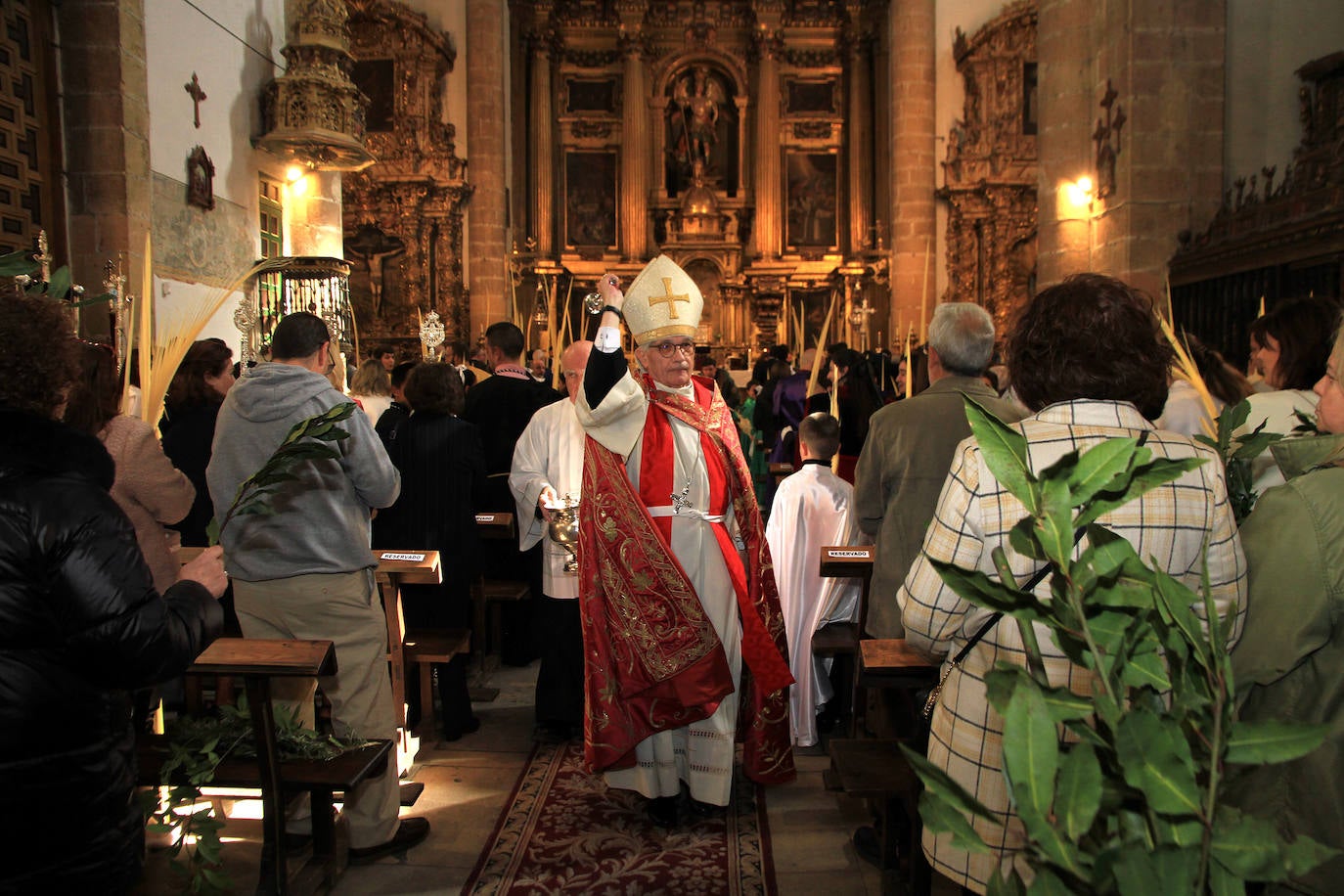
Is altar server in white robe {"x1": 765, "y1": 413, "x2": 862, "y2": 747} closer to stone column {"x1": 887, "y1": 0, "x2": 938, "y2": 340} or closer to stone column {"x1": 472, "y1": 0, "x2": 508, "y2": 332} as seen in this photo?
stone column {"x1": 887, "y1": 0, "x2": 938, "y2": 340}

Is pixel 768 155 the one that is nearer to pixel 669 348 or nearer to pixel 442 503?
pixel 442 503

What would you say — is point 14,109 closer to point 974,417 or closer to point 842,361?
point 842,361

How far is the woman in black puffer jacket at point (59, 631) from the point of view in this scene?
164 centimetres

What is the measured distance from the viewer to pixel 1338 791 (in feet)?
5.44

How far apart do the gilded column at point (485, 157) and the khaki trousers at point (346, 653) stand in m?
Answer: 15.0

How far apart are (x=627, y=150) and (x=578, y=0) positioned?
3.27 metres

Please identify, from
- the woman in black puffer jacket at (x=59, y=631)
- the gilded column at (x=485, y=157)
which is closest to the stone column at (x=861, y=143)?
the gilded column at (x=485, y=157)

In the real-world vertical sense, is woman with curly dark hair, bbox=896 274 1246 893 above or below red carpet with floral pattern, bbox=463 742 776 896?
above

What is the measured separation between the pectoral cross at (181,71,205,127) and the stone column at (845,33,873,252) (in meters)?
14.2

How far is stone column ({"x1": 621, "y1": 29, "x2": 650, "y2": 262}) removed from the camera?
19.6m

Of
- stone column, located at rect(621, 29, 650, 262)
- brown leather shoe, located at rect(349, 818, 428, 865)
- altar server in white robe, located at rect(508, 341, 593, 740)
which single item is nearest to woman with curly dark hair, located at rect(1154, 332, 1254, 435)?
A: altar server in white robe, located at rect(508, 341, 593, 740)

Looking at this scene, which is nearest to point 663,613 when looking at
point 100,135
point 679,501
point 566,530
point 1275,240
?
point 679,501

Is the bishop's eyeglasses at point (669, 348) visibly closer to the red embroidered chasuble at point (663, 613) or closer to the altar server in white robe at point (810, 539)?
the red embroidered chasuble at point (663, 613)

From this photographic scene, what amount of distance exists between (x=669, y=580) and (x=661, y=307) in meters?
1.00
